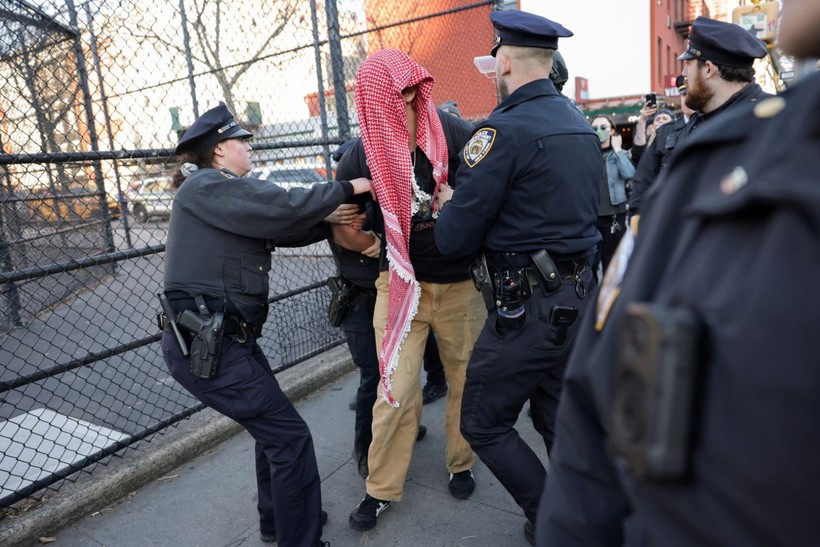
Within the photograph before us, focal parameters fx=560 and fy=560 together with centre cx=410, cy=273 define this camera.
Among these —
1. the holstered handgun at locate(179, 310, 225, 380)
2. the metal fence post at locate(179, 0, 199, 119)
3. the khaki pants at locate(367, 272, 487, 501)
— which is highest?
the metal fence post at locate(179, 0, 199, 119)

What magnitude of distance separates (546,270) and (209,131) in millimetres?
1558

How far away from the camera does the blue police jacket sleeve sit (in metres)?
2.16

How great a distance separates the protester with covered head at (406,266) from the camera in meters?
2.62

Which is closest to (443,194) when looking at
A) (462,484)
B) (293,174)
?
(462,484)

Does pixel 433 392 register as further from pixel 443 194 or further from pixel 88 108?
pixel 88 108

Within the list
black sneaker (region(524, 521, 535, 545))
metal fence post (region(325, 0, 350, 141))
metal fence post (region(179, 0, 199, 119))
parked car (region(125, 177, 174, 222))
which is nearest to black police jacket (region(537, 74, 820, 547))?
black sneaker (region(524, 521, 535, 545))

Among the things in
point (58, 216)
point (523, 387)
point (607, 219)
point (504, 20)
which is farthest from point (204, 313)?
point (58, 216)

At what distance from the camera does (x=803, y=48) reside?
0.69m

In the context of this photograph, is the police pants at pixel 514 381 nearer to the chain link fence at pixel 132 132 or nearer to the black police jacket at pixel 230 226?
the black police jacket at pixel 230 226

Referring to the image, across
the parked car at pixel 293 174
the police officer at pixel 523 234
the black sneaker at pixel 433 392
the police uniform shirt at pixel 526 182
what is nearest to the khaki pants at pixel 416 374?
the police officer at pixel 523 234

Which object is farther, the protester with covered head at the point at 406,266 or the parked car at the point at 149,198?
the parked car at the point at 149,198

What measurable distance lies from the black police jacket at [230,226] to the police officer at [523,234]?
0.62 metres

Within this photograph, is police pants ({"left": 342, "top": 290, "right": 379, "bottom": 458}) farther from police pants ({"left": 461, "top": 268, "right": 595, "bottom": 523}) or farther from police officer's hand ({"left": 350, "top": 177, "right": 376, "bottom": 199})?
police pants ({"left": 461, "top": 268, "right": 595, "bottom": 523})

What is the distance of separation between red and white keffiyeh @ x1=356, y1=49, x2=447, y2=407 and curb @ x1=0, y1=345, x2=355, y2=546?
4.98 feet
